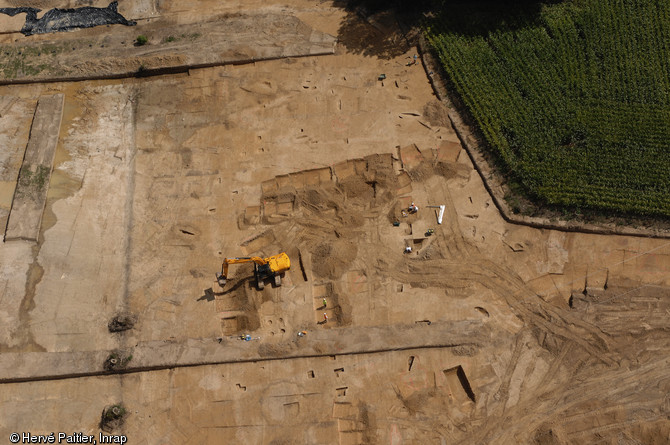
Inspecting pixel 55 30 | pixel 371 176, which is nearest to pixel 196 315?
pixel 371 176

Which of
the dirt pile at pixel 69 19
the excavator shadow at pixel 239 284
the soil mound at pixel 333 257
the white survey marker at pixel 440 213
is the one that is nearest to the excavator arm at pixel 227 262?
the excavator shadow at pixel 239 284

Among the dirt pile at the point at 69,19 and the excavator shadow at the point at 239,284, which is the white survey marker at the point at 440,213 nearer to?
the excavator shadow at the point at 239,284

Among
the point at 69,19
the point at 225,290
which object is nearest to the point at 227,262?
the point at 225,290

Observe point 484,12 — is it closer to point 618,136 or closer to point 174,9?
point 618,136

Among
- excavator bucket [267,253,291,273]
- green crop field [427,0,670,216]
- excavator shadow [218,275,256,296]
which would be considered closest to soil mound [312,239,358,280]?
excavator bucket [267,253,291,273]

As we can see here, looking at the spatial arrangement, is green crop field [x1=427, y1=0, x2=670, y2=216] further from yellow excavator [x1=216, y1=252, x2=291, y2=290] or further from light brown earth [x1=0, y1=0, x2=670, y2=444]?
yellow excavator [x1=216, y1=252, x2=291, y2=290]

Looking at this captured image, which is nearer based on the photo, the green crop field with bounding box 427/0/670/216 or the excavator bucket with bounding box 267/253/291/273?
the excavator bucket with bounding box 267/253/291/273
